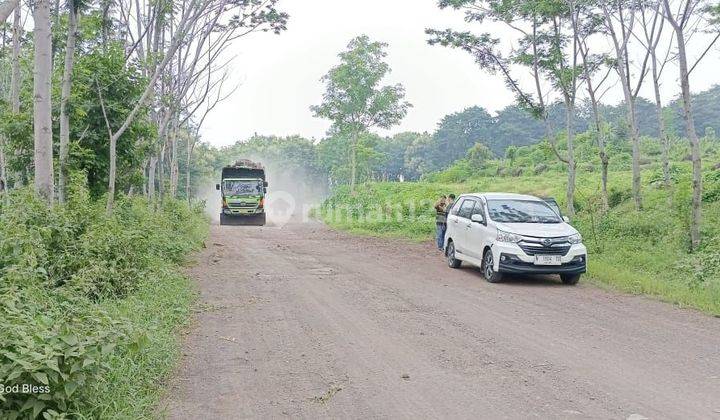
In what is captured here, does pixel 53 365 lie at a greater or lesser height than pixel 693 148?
lesser

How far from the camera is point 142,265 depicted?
9.35m

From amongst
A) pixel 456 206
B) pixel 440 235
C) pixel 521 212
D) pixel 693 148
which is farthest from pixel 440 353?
pixel 440 235

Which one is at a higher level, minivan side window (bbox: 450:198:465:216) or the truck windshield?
the truck windshield

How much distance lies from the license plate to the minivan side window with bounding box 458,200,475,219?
237 centimetres

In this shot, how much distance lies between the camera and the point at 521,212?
458 inches

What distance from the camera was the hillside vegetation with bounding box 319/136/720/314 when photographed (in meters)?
10.3

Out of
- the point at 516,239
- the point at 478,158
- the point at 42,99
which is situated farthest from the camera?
the point at 478,158

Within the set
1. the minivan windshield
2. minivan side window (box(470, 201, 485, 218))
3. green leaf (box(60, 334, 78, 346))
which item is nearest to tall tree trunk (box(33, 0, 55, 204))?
green leaf (box(60, 334, 78, 346))

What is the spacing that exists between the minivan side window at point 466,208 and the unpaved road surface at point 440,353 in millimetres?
2128

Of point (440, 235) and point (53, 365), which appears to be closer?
point (53, 365)

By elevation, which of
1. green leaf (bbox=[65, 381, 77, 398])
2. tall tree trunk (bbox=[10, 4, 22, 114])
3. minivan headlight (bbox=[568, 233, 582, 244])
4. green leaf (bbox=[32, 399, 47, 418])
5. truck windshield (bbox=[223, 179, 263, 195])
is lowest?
green leaf (bbox=[32, 399, 47, 418])

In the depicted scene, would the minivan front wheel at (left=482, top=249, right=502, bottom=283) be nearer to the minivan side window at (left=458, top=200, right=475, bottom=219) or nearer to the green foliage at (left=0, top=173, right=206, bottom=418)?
the minivan side window at (left=458, top=200, right=475, bottom=219)

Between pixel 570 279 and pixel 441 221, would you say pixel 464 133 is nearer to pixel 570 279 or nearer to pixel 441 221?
pixel 441 221

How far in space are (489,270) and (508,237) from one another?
31.2 inches
